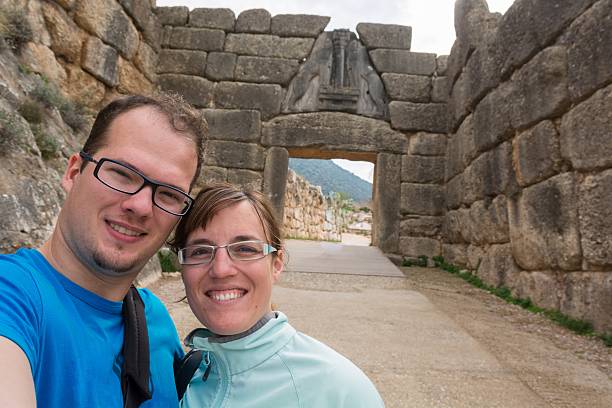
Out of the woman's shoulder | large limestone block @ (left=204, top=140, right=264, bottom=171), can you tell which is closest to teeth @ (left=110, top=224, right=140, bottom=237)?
the woman's shoulder

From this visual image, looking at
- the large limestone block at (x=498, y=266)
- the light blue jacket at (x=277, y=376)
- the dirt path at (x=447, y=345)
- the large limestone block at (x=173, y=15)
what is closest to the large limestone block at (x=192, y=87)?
the large limestone block at (x=173, y=15)

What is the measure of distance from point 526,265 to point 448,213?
2917 millimetres

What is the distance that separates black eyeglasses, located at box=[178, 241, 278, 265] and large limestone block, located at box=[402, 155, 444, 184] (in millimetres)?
6772

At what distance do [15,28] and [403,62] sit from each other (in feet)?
20.1

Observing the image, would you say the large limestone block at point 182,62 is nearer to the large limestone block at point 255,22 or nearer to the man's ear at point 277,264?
the large limestone block at point 255,22

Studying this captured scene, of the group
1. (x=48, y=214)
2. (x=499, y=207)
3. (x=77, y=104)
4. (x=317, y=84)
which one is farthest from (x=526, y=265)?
(x=77, y=104)

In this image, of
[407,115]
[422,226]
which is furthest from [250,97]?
[422,226]

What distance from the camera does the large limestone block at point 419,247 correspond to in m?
7.43

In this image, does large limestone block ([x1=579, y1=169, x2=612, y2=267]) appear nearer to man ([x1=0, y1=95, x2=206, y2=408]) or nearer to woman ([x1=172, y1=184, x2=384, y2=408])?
woman ([x1=172, y1=184, x2=384, y2=408])

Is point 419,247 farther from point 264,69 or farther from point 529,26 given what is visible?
point 264,69

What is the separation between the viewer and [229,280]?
1.09 meters

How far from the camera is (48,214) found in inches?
122

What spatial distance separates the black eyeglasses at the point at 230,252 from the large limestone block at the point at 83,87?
5721mm

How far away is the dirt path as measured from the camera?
6.95 ft
